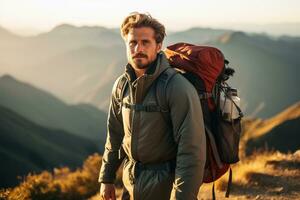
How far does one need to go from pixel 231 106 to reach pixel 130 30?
0.98m

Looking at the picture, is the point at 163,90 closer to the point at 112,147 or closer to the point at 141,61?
the point at 141,61

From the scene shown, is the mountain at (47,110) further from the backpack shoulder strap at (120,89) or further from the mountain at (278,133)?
the backpack shoulder strap at (120,89)

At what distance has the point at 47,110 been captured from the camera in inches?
6216

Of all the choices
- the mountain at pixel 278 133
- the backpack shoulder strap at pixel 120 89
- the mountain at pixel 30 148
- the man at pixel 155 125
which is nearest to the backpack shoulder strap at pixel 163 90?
the man at pixel 155 125

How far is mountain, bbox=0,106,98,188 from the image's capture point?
60469 millimetres

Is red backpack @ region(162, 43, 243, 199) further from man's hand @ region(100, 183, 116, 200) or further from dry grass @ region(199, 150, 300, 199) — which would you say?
dry grass @ region(199, 150, 300, 199)

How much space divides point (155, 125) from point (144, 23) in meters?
0.78

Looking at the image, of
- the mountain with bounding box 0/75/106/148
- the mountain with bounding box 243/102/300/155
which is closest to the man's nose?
the mountain with bounding box 243/102/300/155

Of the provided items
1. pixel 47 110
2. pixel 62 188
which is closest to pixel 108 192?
pixel 62 188

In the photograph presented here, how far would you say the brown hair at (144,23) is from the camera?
3467 millimetres

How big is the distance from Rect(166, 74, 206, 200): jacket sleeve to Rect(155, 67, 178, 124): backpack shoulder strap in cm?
5

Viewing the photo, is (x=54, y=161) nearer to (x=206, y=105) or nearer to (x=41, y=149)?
(x=41, y=149)

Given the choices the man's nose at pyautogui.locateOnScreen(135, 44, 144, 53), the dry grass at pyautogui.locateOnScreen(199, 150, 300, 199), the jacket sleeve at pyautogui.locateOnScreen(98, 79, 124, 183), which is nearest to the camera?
the man's nose at pyautogui.locateOnScreen(135, 44, 144, 53)

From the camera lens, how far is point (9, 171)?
192 feet
